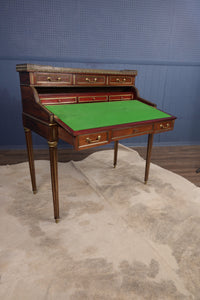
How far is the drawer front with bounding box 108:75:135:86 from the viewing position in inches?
91.4

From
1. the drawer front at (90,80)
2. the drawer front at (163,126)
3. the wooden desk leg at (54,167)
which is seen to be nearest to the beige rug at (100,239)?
Result: the wooden desk leg at (54,167)

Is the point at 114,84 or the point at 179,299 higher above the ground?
the point at 114,84

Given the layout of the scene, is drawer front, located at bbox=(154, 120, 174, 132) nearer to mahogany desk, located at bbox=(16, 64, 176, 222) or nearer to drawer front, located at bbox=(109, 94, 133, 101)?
mahogany desk, located at bbox=(16, 64, 176, 222)

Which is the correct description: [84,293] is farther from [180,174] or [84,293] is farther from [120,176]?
[180,174]

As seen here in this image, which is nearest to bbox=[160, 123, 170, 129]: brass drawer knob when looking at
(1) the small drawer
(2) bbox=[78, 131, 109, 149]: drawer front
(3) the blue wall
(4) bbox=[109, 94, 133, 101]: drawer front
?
(4) bbox=[109, 94, 133, 101]: drawer front

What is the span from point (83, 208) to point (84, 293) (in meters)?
0.95

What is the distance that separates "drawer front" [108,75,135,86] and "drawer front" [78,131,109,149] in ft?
2.70

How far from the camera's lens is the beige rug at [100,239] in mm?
1423

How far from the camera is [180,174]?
10.5 feet

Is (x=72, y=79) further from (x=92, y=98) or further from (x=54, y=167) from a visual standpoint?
(x=54, y=167)

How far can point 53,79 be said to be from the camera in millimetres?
1946

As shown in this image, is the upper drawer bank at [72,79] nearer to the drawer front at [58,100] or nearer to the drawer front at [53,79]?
the drawer front at [53,79]

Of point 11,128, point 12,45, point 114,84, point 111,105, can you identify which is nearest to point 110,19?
point 12,45

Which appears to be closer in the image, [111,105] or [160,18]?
[111,105]
